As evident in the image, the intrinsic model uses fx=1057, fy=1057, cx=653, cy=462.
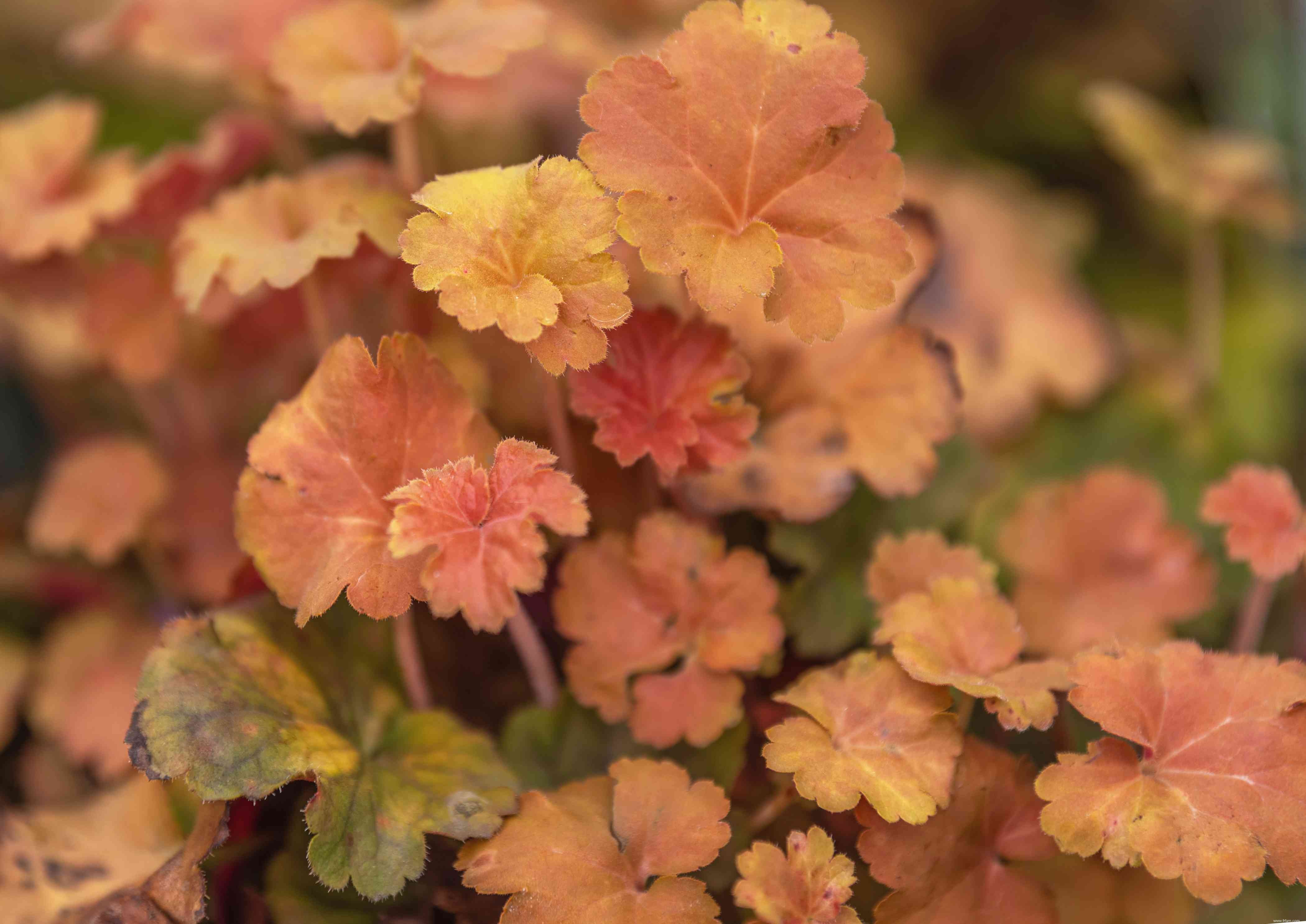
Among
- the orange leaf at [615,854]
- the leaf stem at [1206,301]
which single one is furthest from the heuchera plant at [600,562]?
the leaf stem at [1206,301]

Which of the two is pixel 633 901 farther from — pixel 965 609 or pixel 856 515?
pixel 856 515

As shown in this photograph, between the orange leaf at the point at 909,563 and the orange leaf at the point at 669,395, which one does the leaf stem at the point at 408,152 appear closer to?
the orange leaf at the point at 669,395

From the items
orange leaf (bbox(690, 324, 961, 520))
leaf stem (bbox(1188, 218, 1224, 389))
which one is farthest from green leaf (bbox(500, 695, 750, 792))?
leaf stem (bbox(1188, 218, 1224, 389))

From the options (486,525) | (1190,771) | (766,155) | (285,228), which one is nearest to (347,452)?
(486,525)

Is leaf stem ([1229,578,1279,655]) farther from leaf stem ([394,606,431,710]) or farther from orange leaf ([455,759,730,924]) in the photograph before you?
leaf stem ([394,606,431,710])

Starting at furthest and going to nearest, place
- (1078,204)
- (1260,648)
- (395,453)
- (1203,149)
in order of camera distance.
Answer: (1078,204) → (1203,149) → (1260,648) → (395,453)

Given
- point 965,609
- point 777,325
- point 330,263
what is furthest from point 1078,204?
point 330,263

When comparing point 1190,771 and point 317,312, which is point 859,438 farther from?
point 317,312
